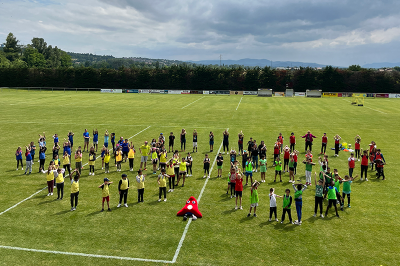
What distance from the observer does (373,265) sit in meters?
9.63

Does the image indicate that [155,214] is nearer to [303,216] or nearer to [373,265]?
[303,216]

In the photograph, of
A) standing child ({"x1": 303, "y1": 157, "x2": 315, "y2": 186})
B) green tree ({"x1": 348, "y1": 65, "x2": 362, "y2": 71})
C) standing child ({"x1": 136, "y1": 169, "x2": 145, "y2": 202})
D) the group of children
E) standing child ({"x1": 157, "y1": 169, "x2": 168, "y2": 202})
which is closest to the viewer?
the group of children

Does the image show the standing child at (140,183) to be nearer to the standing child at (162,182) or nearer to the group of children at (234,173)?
A: the group of children at (234,173)

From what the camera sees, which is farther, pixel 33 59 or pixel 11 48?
pixel 11 48

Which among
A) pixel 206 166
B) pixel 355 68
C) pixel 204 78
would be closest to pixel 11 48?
pixel 204 78

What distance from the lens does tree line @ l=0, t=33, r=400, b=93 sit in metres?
91.3

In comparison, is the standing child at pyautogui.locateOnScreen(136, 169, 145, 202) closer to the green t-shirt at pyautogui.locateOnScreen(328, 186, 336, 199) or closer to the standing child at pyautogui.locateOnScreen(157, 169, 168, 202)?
the standing child at pyautogui.locateOnScreen(157, 169, 168, 202)

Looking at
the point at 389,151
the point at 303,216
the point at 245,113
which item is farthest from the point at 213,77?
the point at 303,216

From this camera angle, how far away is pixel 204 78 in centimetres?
9975

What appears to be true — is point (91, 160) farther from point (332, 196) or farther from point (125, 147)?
point (332, 196)

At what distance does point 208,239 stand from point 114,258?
3.47 meters

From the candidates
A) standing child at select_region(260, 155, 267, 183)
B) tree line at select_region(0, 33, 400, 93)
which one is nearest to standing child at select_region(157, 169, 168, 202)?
standing child at select_region(260, 155, 267, 183)

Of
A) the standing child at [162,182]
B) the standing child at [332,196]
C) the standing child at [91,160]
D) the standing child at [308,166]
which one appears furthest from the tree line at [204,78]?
the standing child at [162,182]

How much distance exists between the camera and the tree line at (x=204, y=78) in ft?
300
